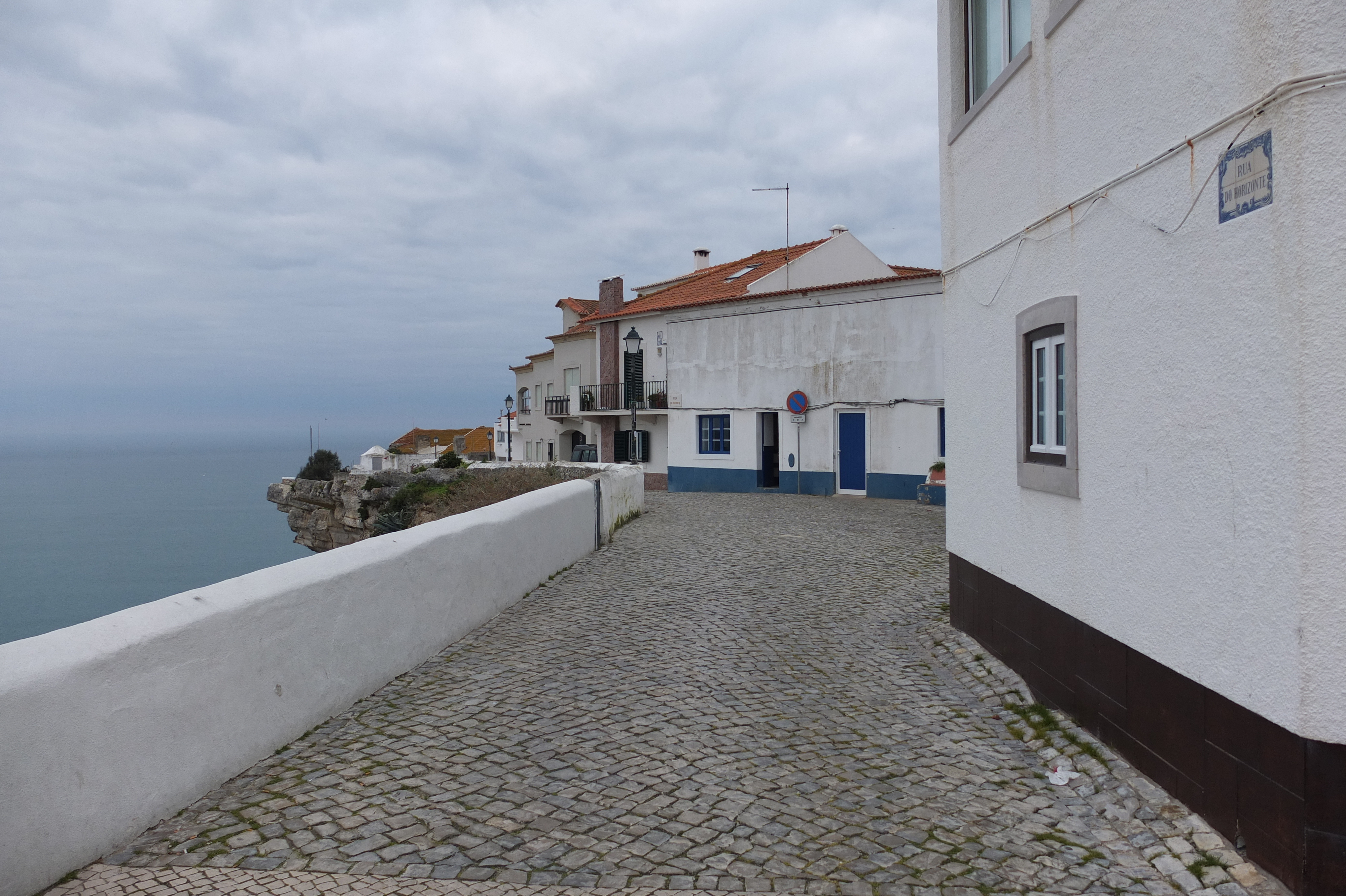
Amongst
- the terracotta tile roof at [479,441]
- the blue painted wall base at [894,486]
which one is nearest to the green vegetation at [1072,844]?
the blue painted wall base at [894,486]

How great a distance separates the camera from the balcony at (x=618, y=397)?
2977 centimetres

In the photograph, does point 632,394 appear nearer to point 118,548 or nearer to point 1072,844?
point 1072,844

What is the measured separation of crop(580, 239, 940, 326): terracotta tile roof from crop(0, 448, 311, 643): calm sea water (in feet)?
45.9

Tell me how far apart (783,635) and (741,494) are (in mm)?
15452

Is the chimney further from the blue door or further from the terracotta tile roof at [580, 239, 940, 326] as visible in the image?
the blue door

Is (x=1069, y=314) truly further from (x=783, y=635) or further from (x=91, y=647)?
(x=91, y=647)

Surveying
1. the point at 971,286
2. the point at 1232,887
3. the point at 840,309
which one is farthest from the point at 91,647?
the point at 840,309

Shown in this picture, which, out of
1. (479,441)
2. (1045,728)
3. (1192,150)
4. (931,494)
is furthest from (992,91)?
(479,441)

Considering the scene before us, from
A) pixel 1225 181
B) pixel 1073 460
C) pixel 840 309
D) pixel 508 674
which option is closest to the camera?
pixel 1225 181

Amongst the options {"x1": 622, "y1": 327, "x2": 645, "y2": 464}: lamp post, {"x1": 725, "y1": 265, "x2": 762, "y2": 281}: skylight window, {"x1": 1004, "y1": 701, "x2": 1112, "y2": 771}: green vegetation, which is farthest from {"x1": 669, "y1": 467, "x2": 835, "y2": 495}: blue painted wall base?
{"x1": 1004, "y1": 701, "x2": 1112, "y2": 771}: green vegetation

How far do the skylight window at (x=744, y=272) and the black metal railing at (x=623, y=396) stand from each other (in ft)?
13.1

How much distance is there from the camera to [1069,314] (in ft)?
15.8

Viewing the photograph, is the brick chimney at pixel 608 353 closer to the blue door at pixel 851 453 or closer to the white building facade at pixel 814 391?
the white building facade at pixel 814 391

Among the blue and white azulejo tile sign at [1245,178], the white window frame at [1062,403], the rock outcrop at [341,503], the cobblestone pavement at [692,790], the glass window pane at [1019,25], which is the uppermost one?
the glass window pane at [1019,25]
